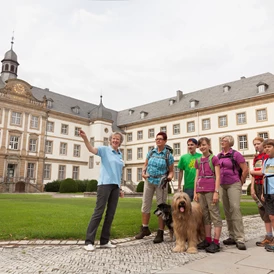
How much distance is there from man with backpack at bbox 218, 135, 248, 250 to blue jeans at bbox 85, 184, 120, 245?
2.03 m

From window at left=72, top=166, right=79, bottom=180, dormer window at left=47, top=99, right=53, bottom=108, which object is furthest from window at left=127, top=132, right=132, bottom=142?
dormer window at left=47, top=99, right=53, bottom=108

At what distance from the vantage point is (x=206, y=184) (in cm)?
471

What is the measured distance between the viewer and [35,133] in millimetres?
33281

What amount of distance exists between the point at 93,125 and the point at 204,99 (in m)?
15.7

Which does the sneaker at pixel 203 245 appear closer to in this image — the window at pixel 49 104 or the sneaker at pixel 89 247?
the sneaker at pixel 89 247

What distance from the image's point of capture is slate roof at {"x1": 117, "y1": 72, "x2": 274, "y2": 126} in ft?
98.7

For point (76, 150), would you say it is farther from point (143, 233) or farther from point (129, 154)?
point (143, 233)

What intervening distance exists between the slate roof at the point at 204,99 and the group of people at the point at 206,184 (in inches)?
1022

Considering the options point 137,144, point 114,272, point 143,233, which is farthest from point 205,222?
point 137,144

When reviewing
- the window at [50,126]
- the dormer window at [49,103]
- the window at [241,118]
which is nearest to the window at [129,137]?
the window at [50,126]

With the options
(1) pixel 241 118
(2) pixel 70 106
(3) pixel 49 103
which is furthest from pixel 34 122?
(1) pixel 241 118

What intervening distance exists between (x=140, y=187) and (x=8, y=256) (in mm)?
28674

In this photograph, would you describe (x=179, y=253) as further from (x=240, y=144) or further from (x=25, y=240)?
(x=240, y=144)

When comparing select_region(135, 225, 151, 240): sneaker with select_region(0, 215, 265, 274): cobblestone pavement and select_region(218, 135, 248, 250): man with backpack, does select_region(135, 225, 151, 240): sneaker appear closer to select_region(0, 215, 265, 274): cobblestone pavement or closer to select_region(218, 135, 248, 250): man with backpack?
select_region(0, 215, 265, 274): cobblestone pavement
